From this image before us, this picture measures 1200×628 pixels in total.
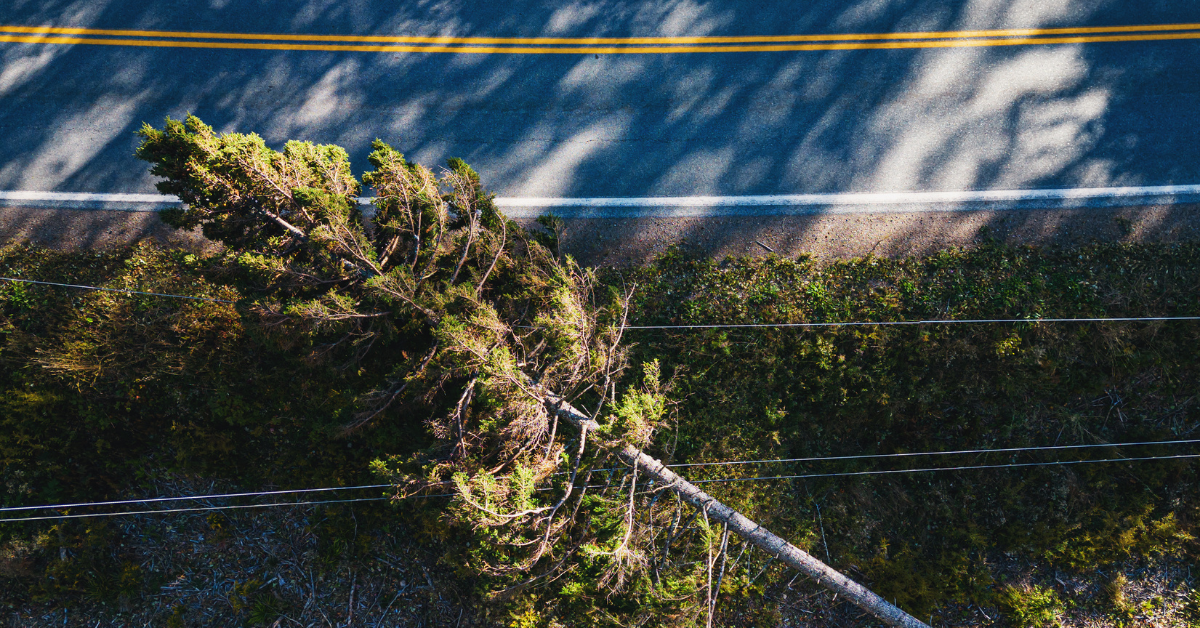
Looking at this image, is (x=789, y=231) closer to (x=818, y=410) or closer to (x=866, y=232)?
(x=866, y=232)

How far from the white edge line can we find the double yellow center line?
116 inches

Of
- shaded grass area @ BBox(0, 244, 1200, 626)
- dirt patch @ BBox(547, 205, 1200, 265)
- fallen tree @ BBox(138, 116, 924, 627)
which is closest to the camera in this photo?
fallen tree @ BBox(138, 116, 924, 627)

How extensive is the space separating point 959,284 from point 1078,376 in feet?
8.77

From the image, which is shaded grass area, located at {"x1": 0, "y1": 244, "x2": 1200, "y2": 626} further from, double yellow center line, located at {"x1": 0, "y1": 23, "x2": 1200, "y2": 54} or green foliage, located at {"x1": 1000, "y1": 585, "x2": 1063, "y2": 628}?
double yellow center line, located at {"x1": 0, "y1": 23, "x2": 1200, "y2": 54}

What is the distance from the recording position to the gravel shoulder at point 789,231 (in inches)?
404

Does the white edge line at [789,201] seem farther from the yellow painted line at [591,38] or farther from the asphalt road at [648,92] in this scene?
the yellow painted line at [591,38]

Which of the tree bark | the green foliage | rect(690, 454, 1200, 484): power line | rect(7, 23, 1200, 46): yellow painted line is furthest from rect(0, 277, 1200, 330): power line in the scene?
rect(7, 23, 1200, 46): yellow painted line

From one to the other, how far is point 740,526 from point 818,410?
3.74m

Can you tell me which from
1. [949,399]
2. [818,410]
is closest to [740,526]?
[818,410]

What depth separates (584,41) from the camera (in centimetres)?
1107

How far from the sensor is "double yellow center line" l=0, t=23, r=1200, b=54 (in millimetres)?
10805

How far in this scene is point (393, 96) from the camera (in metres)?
11.0

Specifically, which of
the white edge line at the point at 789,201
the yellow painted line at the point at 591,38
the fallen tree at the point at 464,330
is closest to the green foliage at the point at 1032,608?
the fallen tree at the point at 464,330

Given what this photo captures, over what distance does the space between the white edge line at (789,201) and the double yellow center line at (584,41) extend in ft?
9.69
